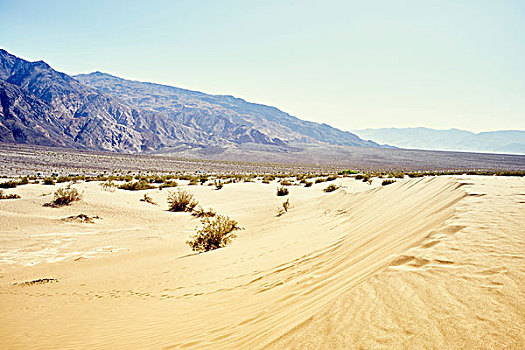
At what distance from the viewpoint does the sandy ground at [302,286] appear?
2164 millimetres

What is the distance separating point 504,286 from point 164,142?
4916 inches

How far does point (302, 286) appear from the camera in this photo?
380 centimetres

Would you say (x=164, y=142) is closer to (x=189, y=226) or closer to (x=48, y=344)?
(x=189, y=226)

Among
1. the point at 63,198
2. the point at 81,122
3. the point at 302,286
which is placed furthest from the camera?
the point at 81,122

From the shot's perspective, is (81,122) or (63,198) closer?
(63,198)

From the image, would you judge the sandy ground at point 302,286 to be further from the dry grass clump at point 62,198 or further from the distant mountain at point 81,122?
the distant mountain at point 81,122

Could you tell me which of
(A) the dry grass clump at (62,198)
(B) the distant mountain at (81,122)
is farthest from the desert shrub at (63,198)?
(B) the distant mountain at (81,122)

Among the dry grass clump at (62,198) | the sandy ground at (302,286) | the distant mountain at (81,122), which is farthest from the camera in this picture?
the distant mountain at (81,122)

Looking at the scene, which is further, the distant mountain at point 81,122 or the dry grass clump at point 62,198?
the distant mountain at point 81,122

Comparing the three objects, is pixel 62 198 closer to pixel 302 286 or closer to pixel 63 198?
pixel 63 198

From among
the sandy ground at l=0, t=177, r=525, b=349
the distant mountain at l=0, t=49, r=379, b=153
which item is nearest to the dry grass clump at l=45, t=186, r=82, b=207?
the sandy ground at l=0, t=177, r=525, b=349

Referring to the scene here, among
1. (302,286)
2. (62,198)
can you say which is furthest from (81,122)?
(302,286)

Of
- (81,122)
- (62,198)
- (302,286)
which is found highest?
(81,122)

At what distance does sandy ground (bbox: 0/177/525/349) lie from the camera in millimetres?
2164
